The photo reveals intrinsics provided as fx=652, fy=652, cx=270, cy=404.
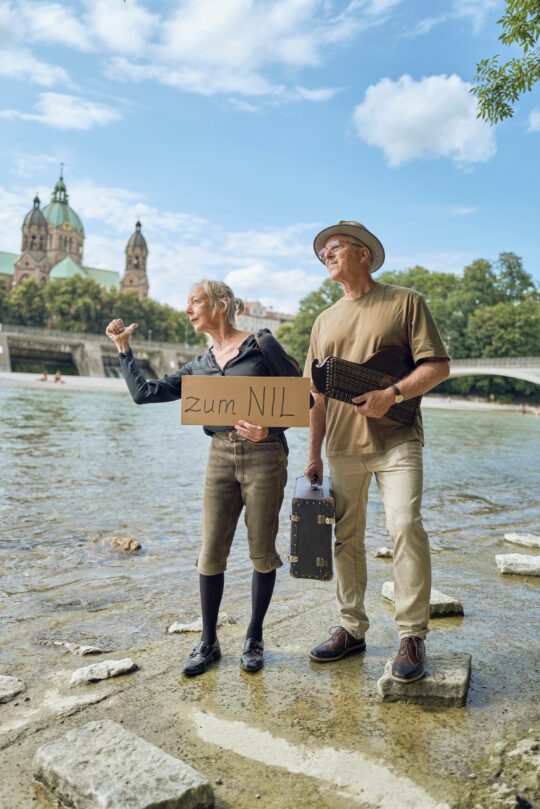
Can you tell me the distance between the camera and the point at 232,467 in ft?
10.3

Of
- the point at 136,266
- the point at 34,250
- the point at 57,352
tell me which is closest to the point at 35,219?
the point at 34,250

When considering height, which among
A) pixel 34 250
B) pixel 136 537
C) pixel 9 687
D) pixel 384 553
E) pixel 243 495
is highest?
pixel 34 250

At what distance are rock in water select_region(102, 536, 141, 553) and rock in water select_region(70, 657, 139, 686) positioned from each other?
2.85 metres

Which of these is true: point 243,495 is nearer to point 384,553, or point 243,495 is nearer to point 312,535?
point 312,535

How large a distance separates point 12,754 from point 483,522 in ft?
22.4

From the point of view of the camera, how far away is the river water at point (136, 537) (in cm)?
414

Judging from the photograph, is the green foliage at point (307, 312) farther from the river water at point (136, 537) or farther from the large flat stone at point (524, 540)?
the large flat stone at point (524, 540)

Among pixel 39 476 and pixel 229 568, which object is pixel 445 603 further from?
pixel 39 476

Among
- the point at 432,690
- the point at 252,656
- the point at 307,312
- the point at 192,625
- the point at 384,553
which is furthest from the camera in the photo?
the point at 307,312

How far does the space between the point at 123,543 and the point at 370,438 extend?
3.64 meters

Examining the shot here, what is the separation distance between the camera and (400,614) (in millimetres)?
2945

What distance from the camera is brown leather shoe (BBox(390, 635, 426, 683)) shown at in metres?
2.72

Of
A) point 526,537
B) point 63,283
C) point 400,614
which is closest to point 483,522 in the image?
point 526,537

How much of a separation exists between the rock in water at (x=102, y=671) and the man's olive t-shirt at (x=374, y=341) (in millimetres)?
1396
